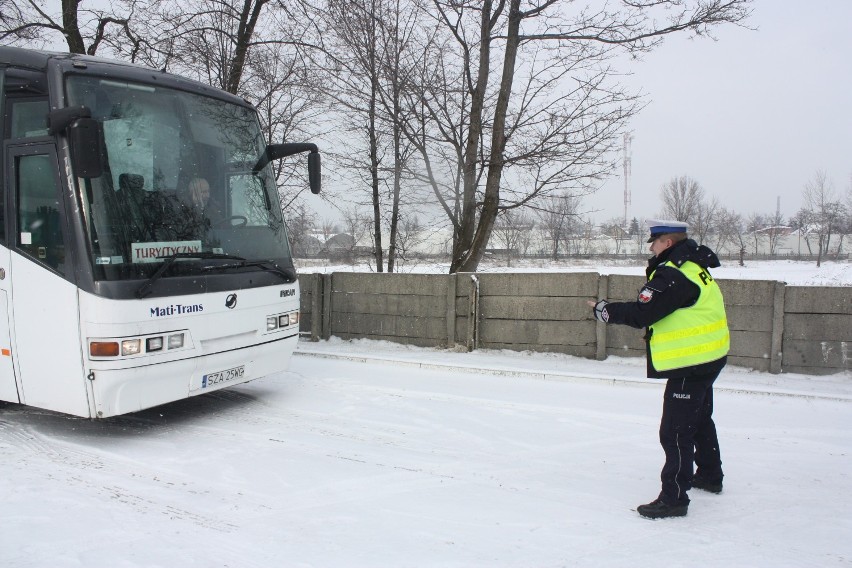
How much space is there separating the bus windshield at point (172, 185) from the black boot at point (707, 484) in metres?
4.51

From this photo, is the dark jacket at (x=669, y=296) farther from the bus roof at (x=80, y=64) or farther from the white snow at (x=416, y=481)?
the bus roof at (x=80, y=64)

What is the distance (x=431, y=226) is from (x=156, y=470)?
32.8 ft

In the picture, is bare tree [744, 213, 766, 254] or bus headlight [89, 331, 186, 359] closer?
bus headlight [89, 331, 186, 359]

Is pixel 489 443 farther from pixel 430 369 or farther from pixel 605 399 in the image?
pixel 430 369

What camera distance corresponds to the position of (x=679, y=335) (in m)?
3.98

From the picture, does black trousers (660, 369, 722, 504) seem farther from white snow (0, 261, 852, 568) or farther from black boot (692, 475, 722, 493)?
black boot (692, 475, 722, 493)

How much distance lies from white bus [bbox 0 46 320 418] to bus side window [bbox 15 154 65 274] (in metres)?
0.01

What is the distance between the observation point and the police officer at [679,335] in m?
3.94

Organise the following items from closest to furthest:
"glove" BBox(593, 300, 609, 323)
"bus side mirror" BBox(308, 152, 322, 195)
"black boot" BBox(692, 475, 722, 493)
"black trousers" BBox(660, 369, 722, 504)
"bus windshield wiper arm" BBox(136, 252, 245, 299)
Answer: "black trousers" BBox(660, 369, 722, 504), "glove" BBox(593, 300, 609, 323), "black boot" BBox(692, 475, 722, 493), "bus windshield wiper arm" BBox(136, 252, 245, 299), "bus side mirror" BBox(308, 152, 322, 195)

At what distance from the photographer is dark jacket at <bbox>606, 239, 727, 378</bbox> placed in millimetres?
3906

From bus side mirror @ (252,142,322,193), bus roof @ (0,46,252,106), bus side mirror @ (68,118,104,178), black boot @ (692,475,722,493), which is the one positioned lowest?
black boot @ (692,475,722,493)

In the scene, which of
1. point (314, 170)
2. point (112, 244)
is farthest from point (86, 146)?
point (314, 170)

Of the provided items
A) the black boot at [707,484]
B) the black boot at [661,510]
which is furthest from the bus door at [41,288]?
the black boot at [707,484]

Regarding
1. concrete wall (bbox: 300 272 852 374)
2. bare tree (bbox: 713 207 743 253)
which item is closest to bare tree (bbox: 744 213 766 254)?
bare tree (bbox: 713 207 743 253)
